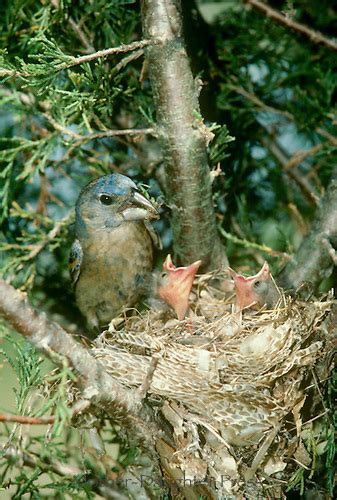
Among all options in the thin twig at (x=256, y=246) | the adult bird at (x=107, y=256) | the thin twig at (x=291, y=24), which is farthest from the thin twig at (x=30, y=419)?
the thin twig at (x=291, y=24)

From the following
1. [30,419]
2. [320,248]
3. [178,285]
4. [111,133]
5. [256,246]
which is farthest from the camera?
[256,246]

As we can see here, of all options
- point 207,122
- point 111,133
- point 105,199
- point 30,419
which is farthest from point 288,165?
point 30,419

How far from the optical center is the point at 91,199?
404 centimetres

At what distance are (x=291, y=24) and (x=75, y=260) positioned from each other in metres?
1.81

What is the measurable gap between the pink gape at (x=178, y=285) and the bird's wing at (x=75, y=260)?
527mm

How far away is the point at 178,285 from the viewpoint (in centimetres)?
384

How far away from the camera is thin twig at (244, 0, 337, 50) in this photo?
3822 mm

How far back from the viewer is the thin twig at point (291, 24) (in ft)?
12.5

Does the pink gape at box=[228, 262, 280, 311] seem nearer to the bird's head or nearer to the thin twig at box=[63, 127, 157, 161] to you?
the bird's head

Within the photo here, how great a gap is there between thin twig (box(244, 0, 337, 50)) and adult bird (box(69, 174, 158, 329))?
51.7 inches

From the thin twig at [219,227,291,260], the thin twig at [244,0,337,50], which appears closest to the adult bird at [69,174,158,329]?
the thin twig at [219,227,291,260]

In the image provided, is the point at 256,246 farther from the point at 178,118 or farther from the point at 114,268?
the point at 178,118

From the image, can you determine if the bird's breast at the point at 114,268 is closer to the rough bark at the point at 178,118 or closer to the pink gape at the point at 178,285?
the pink gape at the point at 178,285

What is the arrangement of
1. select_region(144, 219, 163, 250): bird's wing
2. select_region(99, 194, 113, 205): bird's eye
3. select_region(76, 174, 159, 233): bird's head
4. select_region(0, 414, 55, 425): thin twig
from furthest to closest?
select_region(144, 219, 163, 250): bird's wing, select_region(99, 194, 113, 205): bird's eye, select_region(76, 174, 159, 233): bird's head, select_region(0, 414, 55, 425): thin twig
